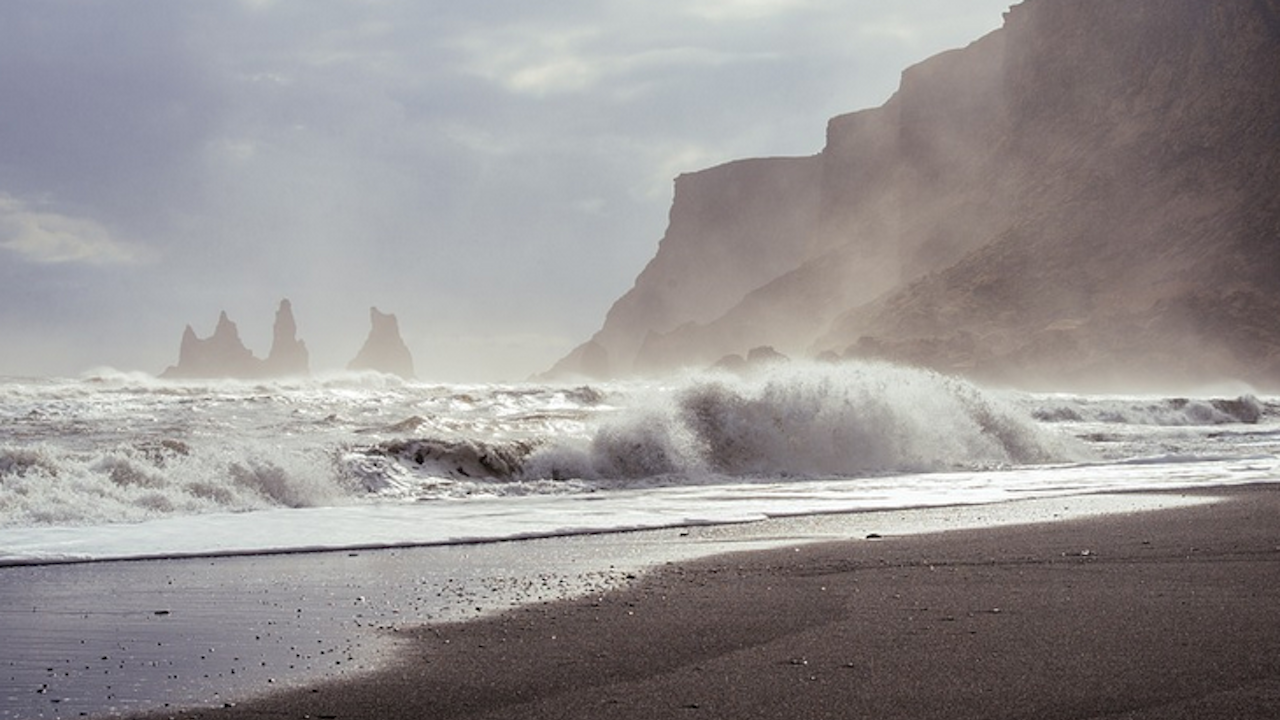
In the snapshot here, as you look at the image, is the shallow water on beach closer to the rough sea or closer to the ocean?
the ocean

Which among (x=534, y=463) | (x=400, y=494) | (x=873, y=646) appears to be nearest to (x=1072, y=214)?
(x=534, y=463)

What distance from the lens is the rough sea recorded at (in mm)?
11125

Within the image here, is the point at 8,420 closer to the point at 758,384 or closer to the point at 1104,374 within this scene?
the point at 758,384

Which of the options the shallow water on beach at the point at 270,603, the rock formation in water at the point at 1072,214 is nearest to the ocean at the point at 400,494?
the shallow water on beach at the point at 270,603

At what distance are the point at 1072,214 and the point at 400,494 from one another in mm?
76249

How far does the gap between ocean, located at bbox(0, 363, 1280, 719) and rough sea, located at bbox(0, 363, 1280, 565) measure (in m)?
0.05

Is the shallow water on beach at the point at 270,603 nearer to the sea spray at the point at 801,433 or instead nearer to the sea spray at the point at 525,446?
the sea spray at the point at 525,446

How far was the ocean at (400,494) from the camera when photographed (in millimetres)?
5652

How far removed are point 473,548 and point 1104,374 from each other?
232 ft

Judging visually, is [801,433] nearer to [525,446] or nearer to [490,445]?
[525,446]

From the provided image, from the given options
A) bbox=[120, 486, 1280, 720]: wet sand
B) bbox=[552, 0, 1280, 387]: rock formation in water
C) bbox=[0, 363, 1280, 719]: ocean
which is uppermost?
bbox=[552, 0, 1280, 387]: rock formation in water

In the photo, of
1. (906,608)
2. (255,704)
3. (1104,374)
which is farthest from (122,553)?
(1104,374)

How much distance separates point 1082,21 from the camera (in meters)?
90.6

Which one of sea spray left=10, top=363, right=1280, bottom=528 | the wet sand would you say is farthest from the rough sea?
the wet sand
